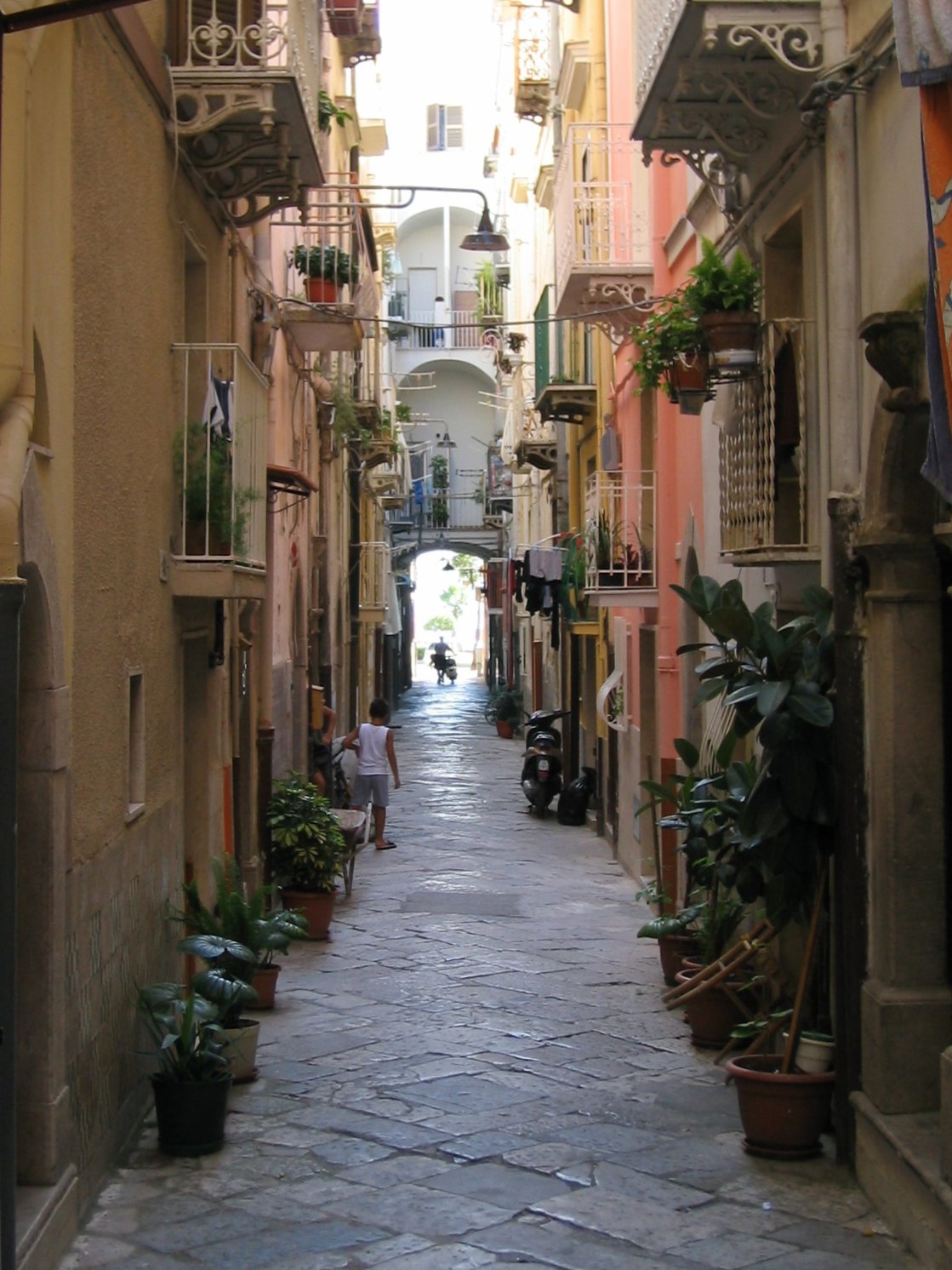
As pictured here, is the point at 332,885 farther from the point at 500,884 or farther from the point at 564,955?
the point at 500,884

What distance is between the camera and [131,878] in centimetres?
753

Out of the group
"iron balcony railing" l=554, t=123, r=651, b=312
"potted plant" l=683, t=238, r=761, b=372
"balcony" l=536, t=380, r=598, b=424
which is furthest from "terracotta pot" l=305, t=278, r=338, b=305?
"potted plant" l=683, t=238, r=761, b=372

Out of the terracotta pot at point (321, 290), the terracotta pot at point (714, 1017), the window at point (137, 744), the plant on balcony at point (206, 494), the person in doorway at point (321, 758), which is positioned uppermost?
the terracotta pot at point (321, 290)

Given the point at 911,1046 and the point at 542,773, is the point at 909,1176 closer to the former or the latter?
the point at 911,1046

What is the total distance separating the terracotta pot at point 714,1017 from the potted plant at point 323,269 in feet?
25.7

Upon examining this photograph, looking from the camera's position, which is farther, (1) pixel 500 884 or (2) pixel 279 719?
(1) pixel 500 884

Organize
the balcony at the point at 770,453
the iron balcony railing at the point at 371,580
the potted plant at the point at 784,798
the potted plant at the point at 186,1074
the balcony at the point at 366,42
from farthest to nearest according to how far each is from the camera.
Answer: the iron balcony railing at the point at 371,580 < the balcony at the point at 366,42 < the balcony at the point at 770,453 < the potted plant at the point at 186,1074 < the potted plant at the point at 784,798

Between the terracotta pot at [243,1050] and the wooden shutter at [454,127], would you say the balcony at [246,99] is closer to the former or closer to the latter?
the terracotta pot at [243,1050]

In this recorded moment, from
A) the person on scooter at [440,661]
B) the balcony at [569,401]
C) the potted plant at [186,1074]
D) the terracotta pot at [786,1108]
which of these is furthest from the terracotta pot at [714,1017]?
the person on scooter at [440,661]

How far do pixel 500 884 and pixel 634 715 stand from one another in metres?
2.19

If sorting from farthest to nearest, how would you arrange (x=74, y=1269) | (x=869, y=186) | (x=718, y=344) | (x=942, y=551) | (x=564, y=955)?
(x=564, y=955), (x=718, y=344), (x=869, y=186), (x=942, y=551), (x=74, y=1269)

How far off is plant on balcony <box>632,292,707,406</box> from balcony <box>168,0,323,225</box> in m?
2.31

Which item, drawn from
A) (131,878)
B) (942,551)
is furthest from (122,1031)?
(942,551)

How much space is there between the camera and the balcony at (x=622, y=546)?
1404cm
